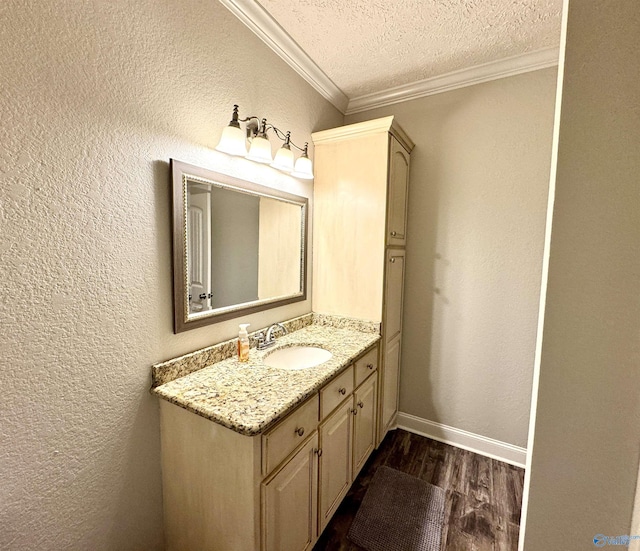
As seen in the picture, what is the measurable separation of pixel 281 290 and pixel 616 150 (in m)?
1.52

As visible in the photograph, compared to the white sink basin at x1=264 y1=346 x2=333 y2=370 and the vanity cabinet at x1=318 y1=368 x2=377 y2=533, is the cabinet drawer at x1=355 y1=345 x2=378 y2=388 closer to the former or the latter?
the vanity cabinet at x1=318 y1=368 x2=377 y2=533

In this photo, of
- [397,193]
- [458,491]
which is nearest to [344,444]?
[458,491]

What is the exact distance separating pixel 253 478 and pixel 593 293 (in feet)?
3.43

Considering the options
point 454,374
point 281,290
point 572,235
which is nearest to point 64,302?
point 281,290

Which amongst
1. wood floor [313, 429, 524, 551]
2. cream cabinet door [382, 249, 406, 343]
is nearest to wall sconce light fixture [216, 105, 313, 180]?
cream cabinet door [382, 249, 406, 343]

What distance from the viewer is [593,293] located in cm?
58

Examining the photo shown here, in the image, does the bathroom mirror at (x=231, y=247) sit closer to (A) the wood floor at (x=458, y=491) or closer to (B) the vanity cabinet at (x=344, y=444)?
(B) the vanity cabinet at (x=344, y=444)

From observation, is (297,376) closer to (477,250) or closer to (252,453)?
(252,453)

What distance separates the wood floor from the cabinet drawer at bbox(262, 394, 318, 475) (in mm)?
690

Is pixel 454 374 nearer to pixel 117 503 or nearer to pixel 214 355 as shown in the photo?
pixel 214 355

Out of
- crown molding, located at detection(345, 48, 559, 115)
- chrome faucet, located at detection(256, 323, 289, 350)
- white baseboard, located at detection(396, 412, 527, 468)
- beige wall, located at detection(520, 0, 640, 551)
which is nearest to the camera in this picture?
beige wall, located at detection(520, 0, 640, 551)

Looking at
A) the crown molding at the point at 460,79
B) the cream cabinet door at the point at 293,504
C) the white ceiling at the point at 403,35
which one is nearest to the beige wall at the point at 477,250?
the crown molding at the point at 460,79

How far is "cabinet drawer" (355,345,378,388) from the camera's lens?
1.59 meters

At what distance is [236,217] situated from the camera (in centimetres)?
148
